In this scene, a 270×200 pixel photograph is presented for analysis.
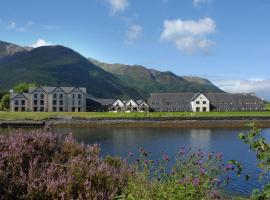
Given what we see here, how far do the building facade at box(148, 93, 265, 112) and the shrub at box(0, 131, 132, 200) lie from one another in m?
148

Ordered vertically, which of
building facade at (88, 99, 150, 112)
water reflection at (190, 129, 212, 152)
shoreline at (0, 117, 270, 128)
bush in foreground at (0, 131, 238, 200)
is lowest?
water reflection at (190, 129, 212, 152)

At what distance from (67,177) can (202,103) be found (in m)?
153

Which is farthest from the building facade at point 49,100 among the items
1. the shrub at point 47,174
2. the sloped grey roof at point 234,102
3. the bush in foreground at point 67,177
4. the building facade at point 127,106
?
the shrub at point 47,174

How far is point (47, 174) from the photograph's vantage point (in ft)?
18.6

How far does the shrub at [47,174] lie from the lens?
17.3 ft

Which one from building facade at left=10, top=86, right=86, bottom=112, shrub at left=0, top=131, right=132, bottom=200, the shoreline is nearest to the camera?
shrub at left=0, top=131, right=132, bottom=200

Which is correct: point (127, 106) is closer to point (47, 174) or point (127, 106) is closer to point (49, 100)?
point (49, 100)

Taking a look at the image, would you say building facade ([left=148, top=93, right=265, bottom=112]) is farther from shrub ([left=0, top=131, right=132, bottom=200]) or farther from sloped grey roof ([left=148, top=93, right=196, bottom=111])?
shrub ([left=0, top=131, right=132, bottom=200])

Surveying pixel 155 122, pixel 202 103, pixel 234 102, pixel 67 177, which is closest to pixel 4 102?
pixel 155 122

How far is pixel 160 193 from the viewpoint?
6371mm

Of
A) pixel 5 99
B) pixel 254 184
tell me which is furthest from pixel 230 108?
pixel 254 184

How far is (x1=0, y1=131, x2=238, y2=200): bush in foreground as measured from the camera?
5297 millimetres

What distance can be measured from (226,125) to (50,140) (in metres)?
107

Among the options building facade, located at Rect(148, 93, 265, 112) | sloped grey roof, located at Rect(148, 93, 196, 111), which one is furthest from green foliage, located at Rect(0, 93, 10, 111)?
sloped grey roof, located at Rect(148, 93, 196, 111)
